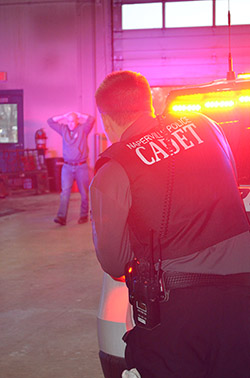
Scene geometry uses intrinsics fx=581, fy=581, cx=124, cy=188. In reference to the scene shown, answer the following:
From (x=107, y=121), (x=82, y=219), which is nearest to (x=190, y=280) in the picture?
(x=107, y=121)

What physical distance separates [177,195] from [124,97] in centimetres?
48

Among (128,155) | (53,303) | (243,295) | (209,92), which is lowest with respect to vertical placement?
(53,303)

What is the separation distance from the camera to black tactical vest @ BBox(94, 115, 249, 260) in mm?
2041

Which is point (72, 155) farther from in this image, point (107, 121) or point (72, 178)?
point (107, 121)

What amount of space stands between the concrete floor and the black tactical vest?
238cm

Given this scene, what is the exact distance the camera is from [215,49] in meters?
19.4

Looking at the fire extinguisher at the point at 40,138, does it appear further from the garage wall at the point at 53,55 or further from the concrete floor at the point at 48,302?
the concrete floor at the point at 48,302

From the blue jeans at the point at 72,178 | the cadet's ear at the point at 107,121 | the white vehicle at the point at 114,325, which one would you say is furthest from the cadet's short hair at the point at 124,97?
the blue jeans at the point at 72,178

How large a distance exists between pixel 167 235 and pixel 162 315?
280 mm

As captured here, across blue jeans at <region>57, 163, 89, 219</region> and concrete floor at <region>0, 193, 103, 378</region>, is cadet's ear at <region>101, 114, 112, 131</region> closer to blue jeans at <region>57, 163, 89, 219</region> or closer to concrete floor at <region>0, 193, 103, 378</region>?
concrete floor at <region>0, 193, 103, 378</region>

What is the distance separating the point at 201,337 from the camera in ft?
6.52

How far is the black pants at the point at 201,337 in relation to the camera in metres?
1.99

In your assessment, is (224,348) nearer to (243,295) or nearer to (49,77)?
(243,295)

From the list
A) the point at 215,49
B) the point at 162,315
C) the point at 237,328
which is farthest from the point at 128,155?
the point at 215,49
